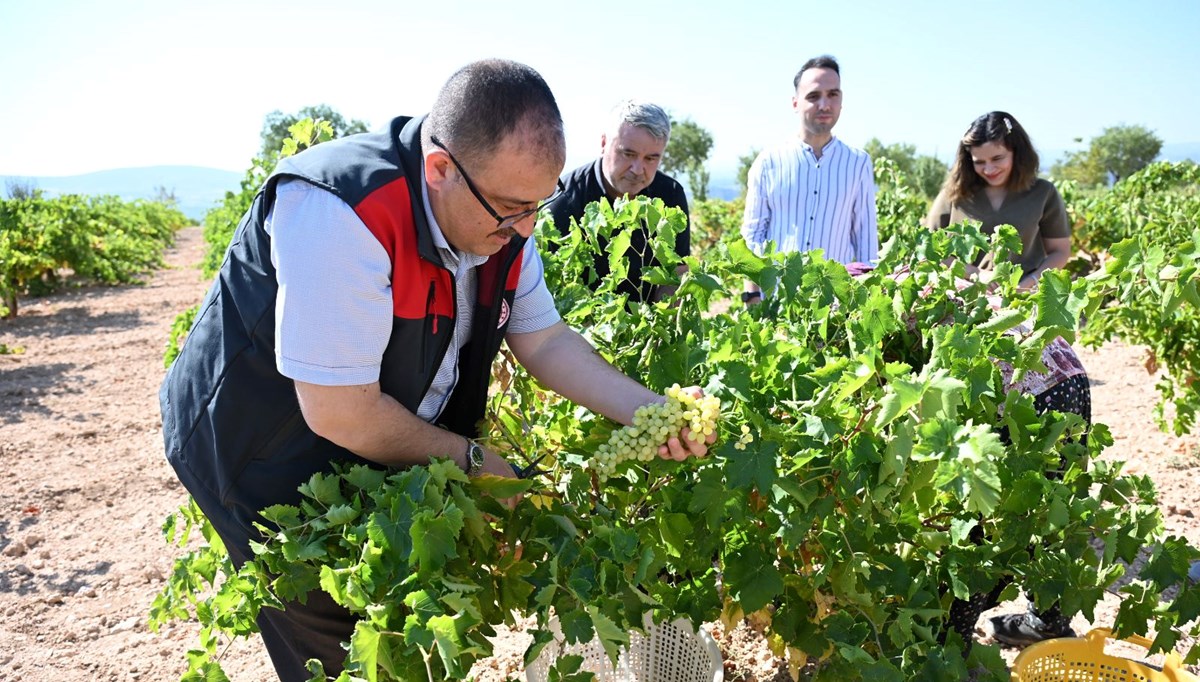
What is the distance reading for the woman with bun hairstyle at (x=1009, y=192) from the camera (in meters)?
4.02

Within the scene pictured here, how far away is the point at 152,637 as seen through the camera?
3.41 m

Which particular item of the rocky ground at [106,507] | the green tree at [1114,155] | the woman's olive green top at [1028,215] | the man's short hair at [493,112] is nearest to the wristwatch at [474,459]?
the man's short hair at [493,112]

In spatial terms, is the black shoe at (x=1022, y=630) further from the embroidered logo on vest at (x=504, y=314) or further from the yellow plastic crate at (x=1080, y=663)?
the embroidered logo on vest at (x=504, y=314)

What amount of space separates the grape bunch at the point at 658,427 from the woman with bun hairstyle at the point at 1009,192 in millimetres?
2816

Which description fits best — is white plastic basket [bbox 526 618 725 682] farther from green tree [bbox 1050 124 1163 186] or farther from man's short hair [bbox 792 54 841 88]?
green tree [bbox 1050 124 1163 186]

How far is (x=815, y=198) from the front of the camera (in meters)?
4.15

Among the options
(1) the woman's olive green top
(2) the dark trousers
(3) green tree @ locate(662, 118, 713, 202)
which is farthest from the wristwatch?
(3) green tree @ locate(662, 118, 713, 202)

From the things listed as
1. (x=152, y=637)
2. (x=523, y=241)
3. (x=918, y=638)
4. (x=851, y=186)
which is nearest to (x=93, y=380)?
(x=152, y=637)

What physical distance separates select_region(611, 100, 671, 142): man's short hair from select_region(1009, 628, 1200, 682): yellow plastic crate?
215 centimetres

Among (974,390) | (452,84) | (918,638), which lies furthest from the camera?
(918,638)

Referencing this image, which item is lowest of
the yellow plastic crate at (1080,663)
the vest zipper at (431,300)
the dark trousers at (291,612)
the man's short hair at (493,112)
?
the yellow plastic crate at (1080,663)

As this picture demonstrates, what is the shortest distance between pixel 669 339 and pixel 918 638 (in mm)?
863

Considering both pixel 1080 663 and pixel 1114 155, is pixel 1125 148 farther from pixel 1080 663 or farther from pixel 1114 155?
pixel 1080 663

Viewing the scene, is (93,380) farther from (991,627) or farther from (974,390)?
(974,390)
